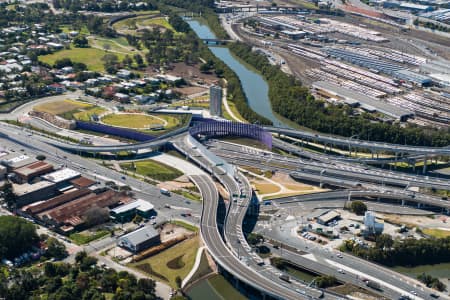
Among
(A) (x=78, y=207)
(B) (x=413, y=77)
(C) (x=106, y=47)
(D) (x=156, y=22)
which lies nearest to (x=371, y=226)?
(A) (x=78, y=207)

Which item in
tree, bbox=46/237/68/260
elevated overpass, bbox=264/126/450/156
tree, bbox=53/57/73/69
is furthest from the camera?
tree, bbox=53/57/73/69

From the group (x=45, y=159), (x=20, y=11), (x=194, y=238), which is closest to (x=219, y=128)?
(x=45, y=159)

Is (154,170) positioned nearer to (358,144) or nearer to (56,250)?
(56,250)

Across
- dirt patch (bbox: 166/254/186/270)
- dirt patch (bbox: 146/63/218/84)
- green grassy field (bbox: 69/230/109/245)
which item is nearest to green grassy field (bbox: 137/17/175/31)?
dirt patch (bbox: 146/63/218/84)

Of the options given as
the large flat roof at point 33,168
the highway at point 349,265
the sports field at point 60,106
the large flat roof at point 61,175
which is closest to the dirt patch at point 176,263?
the highway at point 349,265

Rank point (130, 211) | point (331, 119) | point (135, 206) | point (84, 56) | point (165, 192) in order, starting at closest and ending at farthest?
point (130, 211) < point (135, 206) < point (165, 192) < point (331, 119) < point (84, 56)

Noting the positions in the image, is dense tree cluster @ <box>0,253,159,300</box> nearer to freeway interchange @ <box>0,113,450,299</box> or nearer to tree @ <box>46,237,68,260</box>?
tree @ <box>46,237,68,260</box>
